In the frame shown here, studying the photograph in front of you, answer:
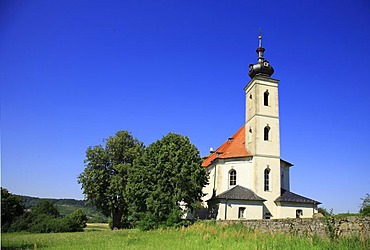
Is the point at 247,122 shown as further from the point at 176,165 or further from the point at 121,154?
the point at 121,154

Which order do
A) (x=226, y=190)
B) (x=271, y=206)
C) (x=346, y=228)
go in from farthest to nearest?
(x=226, y=190), (x=271, y=206), (x=346, y=228)

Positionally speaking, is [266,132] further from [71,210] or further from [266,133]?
[71,210]

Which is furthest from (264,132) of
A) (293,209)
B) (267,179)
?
(293,209)

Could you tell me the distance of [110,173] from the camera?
35.8m

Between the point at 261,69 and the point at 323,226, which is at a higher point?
the point at 261,69

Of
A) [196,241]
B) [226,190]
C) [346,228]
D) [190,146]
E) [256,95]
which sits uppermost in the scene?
[256,95]

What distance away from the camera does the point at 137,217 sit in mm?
28500

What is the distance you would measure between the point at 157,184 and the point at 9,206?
2798cm

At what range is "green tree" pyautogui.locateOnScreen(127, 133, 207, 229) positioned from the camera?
25609mm

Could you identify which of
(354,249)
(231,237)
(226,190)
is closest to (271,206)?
(226,190)

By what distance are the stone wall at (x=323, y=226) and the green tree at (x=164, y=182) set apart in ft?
32.5

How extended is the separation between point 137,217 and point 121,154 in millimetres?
10261

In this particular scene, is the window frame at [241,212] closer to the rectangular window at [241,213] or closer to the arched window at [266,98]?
the rectangular window at [241,213]

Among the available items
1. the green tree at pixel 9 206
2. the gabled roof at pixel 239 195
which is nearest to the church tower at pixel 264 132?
the gabled roof at pixel 239 195
